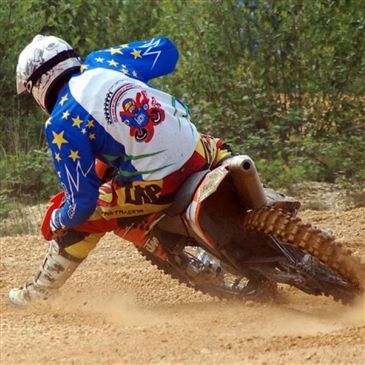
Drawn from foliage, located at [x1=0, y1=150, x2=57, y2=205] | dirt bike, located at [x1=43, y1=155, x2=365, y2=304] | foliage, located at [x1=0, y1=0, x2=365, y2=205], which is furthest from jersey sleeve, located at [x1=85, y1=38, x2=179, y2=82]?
foliage, located at [x1=0, y1=150, x2=57, y2=205]

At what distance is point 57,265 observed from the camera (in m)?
5.92

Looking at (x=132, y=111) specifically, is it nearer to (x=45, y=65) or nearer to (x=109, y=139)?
(x=109, y=139)

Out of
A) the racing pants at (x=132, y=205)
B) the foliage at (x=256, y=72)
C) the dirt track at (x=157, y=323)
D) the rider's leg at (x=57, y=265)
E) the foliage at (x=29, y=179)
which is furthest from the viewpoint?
the foliage at (x=29, y=179)

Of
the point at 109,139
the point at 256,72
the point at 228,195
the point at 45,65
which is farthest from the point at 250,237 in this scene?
the point at 256,72

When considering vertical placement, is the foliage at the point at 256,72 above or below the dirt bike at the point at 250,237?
below

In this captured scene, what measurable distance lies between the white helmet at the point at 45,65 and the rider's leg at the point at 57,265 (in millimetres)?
754

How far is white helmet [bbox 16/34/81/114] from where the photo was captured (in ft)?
18.3

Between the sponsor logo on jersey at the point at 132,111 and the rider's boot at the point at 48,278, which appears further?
the rider's boot at the point at 48,278

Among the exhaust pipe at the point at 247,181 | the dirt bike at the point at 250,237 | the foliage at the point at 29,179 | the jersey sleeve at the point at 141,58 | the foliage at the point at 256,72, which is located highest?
the jersey sleeve at the point at 141,58

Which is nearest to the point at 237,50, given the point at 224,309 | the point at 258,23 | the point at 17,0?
the point at 258,23

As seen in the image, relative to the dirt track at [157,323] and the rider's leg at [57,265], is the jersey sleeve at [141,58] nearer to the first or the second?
the rider's leg at [57,265]

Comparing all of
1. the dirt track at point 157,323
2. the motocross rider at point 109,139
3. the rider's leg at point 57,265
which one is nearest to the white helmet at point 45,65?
the motocross rider at point 109,139

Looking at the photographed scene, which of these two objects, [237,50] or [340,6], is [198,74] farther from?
[340,6]

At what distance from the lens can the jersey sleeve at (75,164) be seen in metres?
5.36
